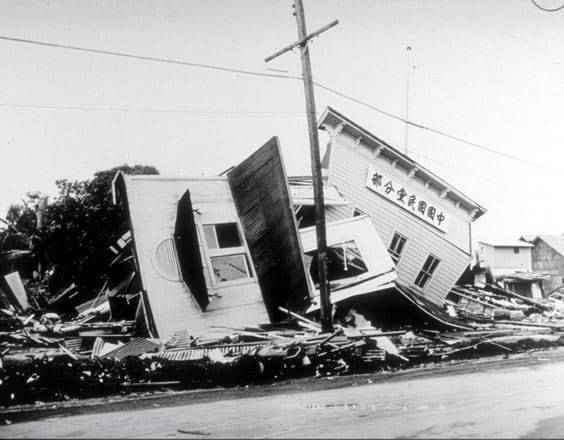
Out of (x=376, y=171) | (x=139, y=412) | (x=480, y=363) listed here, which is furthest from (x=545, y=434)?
(x=376, y=171)

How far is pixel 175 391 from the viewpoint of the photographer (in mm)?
9031

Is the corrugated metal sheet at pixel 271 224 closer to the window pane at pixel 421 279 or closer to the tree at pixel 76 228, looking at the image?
the tree at pixel 76 228

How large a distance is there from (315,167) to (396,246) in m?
3.09

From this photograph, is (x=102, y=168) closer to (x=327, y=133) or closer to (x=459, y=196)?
(x=327, y=133)

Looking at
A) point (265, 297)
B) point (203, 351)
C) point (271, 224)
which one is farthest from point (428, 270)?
point (203, 351)

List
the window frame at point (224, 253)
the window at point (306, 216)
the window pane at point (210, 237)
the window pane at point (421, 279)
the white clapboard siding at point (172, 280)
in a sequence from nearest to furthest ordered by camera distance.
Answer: the white clapboard siding at point (172, 280) → the window frame at point (224, 253) → the window pane at point (210, 237) → the window at point (306, 216) → the window pane at point (421, 279)

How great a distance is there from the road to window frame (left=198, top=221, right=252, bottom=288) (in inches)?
79.1

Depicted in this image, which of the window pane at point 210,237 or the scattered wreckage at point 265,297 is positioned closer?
the scattered wreckage at point 265,297

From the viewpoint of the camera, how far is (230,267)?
1025 centimetres

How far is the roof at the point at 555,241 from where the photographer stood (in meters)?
12.5

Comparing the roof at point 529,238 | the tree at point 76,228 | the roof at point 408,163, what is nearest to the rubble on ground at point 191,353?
the tree at point 76,228

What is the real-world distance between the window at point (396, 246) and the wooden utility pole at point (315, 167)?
7.57ft

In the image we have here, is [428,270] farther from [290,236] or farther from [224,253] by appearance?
[224,253]

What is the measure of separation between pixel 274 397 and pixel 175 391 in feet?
5.74
